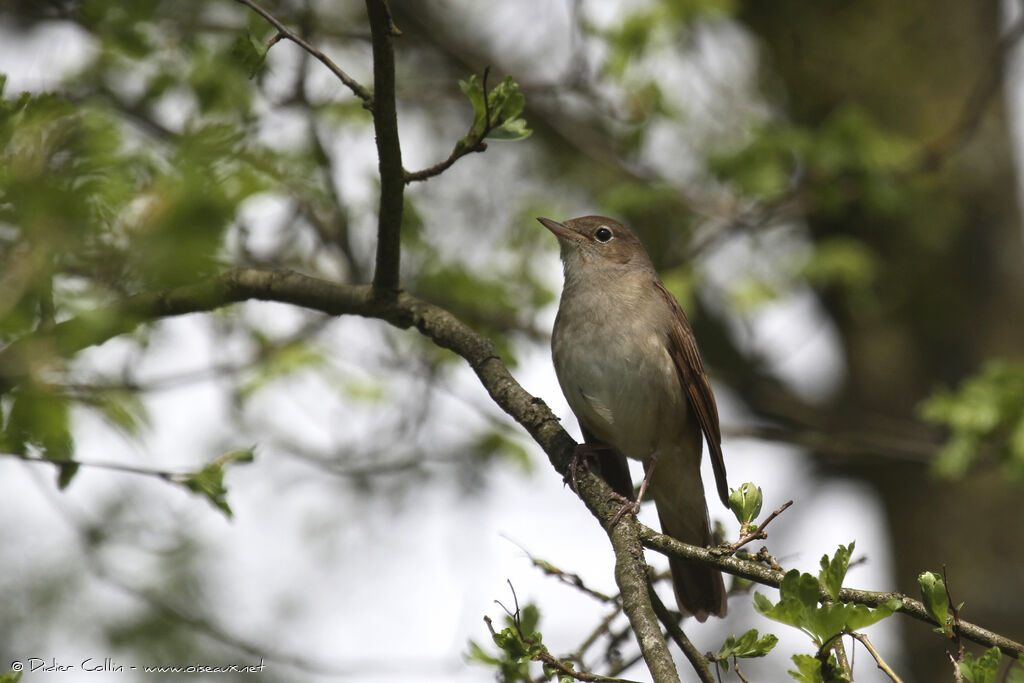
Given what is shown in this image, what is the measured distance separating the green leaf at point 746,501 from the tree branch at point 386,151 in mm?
1737

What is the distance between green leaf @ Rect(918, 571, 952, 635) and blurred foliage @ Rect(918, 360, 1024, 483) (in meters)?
4.02

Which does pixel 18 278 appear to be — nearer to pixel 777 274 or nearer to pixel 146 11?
pixel 146 11

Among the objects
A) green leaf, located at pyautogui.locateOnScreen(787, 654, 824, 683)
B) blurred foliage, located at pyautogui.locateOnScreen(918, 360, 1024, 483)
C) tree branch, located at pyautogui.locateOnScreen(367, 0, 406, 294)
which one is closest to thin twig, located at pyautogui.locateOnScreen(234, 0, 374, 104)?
tree branch, located at pyautogui.locateOnScreen(367, 0, 406, 294)

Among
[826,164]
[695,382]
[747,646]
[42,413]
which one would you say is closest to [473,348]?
[747,646]

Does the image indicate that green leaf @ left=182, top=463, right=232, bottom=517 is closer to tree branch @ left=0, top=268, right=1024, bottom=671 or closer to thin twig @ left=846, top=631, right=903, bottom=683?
tree branch @ left=0, top=268, right=1024, bottom=671

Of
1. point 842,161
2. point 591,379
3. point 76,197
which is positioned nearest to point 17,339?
point 76,197

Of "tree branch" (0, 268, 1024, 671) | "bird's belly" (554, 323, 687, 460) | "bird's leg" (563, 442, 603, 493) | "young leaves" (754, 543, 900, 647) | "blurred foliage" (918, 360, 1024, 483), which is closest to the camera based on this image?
"tree branch" (0, 268, 1024, 671)

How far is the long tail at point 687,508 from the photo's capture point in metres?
5.85

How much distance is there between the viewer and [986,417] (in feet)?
22.4

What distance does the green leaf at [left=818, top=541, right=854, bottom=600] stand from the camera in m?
2.87

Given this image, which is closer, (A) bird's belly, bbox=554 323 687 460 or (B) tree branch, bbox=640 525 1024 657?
(B) tree branch, bbox=640 525 1024 657

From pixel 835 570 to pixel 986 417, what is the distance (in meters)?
4.56

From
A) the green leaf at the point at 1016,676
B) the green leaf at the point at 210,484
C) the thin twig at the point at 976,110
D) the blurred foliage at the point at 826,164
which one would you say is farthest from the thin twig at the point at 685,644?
the thin twig at the point at 976,110

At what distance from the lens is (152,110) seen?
7508mm
